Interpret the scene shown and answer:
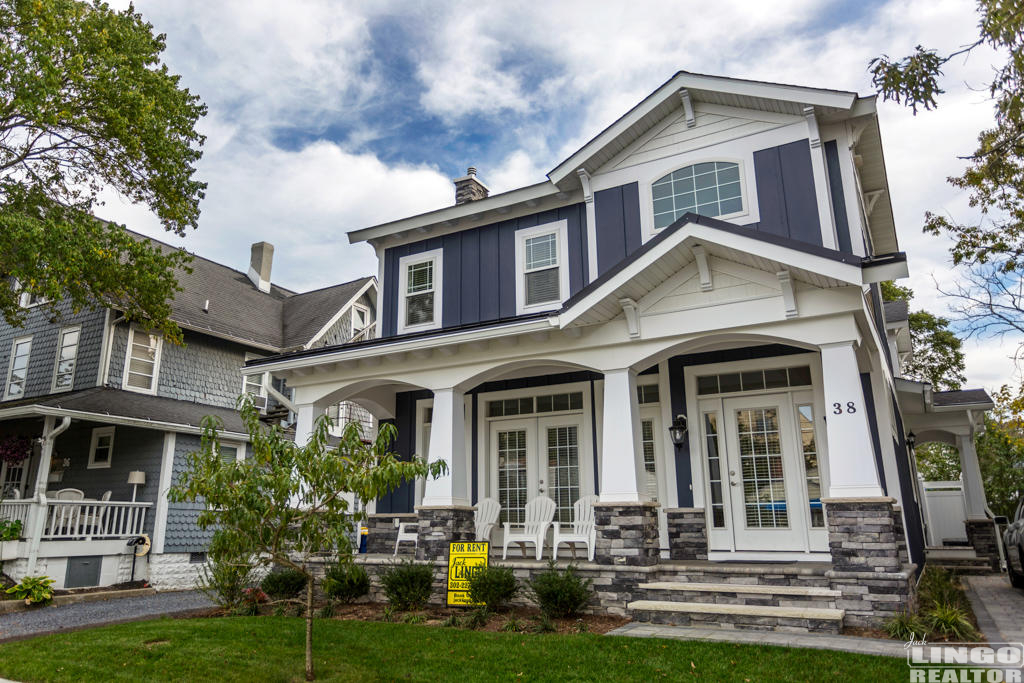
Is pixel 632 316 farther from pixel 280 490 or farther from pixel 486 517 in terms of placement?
pixel 280 490

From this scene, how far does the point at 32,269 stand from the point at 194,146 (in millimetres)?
4406

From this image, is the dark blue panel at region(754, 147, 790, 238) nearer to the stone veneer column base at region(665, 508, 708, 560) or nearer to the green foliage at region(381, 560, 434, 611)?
the stone veneer column base at region(665, 508, 708, 560)

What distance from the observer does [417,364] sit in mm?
9305

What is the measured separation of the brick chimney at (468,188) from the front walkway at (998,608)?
31.2 ft

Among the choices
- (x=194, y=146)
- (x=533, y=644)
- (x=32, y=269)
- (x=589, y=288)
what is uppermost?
(x=194, y=146)

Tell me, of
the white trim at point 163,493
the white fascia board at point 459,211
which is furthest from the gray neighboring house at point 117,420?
the white fascia board at point 459,211

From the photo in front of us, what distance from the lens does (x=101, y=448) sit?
14648 mm

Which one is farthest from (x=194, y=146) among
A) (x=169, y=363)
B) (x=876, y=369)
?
(x=876, y=369)

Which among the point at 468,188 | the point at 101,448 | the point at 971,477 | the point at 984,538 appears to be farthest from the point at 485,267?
the point at 984,538

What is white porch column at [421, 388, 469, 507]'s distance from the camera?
860 cm

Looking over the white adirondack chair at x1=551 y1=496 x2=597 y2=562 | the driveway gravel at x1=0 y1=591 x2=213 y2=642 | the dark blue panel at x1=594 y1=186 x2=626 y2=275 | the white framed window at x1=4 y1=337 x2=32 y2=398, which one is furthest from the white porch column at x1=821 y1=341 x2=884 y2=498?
the white framed window at x1=4 y1=337 x2=32 y2=398

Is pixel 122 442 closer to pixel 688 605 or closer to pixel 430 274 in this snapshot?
pixel 430 274

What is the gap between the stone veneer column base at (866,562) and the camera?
6.00m

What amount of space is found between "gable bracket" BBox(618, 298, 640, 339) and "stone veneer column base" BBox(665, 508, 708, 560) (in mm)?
2596
